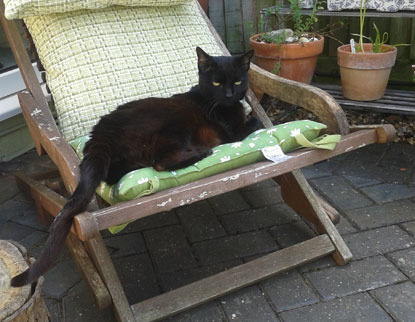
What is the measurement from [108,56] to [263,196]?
1049 millimetres

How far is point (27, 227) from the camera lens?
2.32 metres

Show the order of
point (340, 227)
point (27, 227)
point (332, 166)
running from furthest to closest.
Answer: point (332, 166) → point (27, 227) → point (340, 227)

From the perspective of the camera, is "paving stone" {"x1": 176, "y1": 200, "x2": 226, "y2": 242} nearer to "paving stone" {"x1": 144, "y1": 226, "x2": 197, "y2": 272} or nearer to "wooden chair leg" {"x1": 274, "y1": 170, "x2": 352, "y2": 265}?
"paving stone" {"x1": 144, "y1": 226, "x2": 197, "y2": 272}

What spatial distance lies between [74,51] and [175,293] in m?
1.12

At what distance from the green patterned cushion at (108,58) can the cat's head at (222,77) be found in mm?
286

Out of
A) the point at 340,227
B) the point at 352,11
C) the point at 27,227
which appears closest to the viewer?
the point at 340,227

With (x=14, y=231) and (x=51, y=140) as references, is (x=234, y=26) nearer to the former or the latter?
(x=14, y=231)

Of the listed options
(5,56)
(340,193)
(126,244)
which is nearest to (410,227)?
(340,193)

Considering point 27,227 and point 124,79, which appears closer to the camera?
point 124,79

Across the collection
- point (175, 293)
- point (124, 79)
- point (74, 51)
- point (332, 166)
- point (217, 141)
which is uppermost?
point (74, 51)

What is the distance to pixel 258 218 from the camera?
226 centimetres

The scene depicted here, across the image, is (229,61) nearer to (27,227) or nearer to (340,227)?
(340,227)

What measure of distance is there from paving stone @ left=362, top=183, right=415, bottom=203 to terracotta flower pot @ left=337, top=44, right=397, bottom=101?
726mm

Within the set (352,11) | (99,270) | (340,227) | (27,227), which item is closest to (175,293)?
(99,270)
